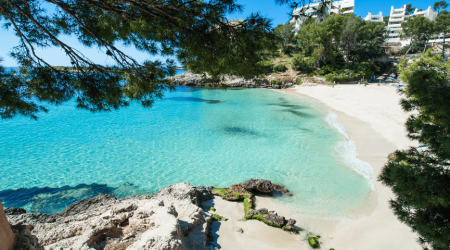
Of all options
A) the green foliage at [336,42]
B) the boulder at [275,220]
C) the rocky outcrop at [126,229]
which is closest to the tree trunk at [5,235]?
the rocky outcrop at [126,229]

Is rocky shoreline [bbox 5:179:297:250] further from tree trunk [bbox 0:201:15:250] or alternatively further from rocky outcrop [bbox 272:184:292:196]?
rocky outcrop [bbox 272:184:292:196]

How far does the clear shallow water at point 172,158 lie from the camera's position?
7277mm

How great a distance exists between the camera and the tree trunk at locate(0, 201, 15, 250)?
71.3 inches

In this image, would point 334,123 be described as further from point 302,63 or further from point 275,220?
point 302,63

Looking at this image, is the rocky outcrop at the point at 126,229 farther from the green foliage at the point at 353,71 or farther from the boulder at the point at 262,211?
the green foliage at the point at 353,71

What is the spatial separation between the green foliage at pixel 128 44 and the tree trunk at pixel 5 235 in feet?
8.96

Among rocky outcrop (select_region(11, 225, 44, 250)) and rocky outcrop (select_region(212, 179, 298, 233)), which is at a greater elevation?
rocky outcrop (select_region(11, 225, 44, 250))

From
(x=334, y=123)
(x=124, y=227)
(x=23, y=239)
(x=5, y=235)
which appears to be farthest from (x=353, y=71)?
(x=5, y=235)

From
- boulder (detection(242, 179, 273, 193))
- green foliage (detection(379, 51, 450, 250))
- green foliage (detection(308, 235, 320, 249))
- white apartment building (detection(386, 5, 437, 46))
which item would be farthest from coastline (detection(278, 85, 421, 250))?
white apartment building (detection(386, 5, 437, 46))

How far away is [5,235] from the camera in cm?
186

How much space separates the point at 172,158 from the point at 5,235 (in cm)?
826

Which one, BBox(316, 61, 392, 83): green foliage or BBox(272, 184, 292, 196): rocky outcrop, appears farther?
BBox(316, 61, 392, 83): green foliage

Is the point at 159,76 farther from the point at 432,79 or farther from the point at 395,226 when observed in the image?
the point at 395,226

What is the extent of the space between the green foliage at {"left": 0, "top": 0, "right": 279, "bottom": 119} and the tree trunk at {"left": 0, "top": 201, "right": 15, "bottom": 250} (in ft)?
8.96
